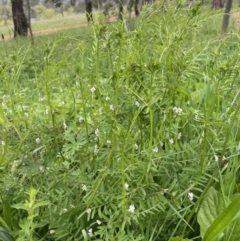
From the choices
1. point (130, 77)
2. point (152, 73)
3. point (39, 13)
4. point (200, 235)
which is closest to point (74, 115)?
point (130, 77)

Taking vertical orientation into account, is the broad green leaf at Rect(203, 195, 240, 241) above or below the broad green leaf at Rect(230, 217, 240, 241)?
above

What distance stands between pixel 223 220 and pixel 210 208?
0.46ft

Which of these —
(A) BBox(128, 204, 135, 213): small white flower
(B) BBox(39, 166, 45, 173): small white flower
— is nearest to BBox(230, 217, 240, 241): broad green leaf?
(A) BBox(128, 204, 135, 213): small white flower

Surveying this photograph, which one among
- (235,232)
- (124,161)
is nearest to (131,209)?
(124,161)

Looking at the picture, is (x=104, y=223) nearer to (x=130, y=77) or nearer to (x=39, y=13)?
(x=130, y=77)

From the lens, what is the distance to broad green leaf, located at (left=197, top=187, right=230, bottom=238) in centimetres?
129

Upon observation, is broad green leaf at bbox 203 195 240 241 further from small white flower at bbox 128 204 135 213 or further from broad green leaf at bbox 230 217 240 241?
small white flower at bbox 128 204 135 213

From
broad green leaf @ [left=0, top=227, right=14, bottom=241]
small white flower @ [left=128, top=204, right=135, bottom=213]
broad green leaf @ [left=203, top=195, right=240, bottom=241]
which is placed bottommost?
broad green leaf @ [left=0, top=227, right=14, bottom=241]

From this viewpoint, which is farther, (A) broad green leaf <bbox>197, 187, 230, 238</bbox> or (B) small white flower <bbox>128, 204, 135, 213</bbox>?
(A) broad green leaf <bbox>197, 187, 230, 238</bbox>

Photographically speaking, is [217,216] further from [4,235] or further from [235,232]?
[4,235]

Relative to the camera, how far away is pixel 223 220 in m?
1.19

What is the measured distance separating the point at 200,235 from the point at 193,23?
638 millimetres

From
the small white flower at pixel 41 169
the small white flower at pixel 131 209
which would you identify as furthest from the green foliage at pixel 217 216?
the small white flower at pixel 41 169

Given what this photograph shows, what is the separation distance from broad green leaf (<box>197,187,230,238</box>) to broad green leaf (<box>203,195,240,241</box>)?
0.07 metres
